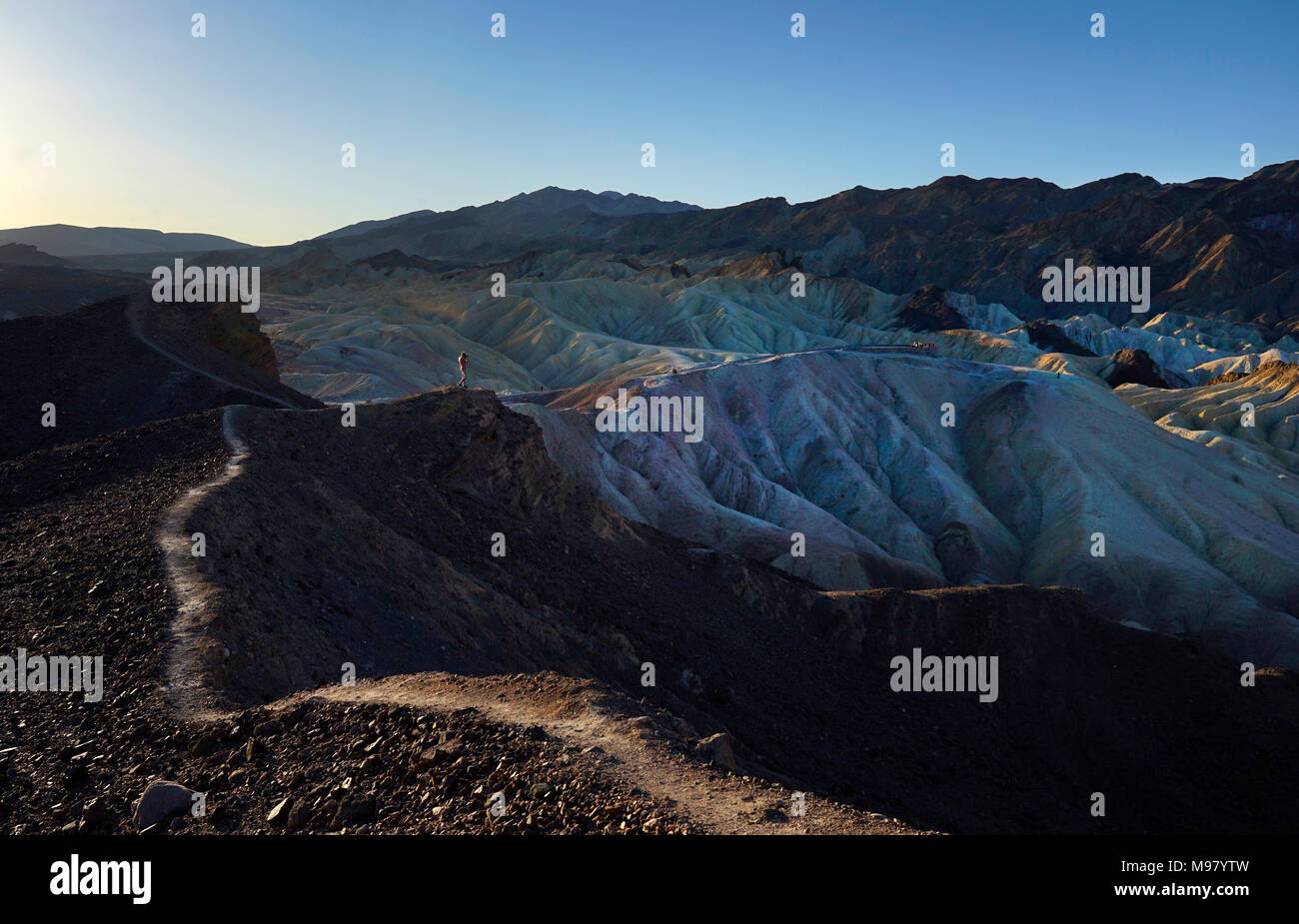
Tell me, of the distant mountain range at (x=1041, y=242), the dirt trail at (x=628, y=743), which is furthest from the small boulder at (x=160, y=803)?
the distant mountain range at (x=1041, y=242)

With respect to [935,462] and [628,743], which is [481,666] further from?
[935,462]

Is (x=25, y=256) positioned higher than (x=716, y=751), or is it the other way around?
(x=25, y=256)

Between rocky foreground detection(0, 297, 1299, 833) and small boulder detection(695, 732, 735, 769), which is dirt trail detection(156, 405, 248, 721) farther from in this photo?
small boulder detection(695, 732, 735, 769)

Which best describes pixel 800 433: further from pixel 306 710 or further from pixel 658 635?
pixel 306 710

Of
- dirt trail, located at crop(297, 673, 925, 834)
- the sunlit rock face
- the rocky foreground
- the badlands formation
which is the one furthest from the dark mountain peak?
dirt trail, located at crop(297, 673, 925, 834)

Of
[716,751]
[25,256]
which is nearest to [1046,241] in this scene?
[716,751]

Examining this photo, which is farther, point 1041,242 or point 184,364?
point 1041,242

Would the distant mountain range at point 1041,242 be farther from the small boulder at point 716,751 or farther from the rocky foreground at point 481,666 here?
the small boulder at point 716,751

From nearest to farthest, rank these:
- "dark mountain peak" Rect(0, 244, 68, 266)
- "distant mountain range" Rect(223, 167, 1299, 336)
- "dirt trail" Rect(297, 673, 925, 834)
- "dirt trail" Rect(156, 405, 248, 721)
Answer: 1. "dirt trail" Rect(297, 673, 925, 834)
2. "dirt trail" Rect(156, 405, 248, 721)
3. "distant mountain range" Rect(223, 167, 1299, 336)
4. "dark mountain peak" Rect(0, 244, 68, 266)

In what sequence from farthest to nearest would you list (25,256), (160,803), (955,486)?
(25,256) < (955,486) < (160,803)
